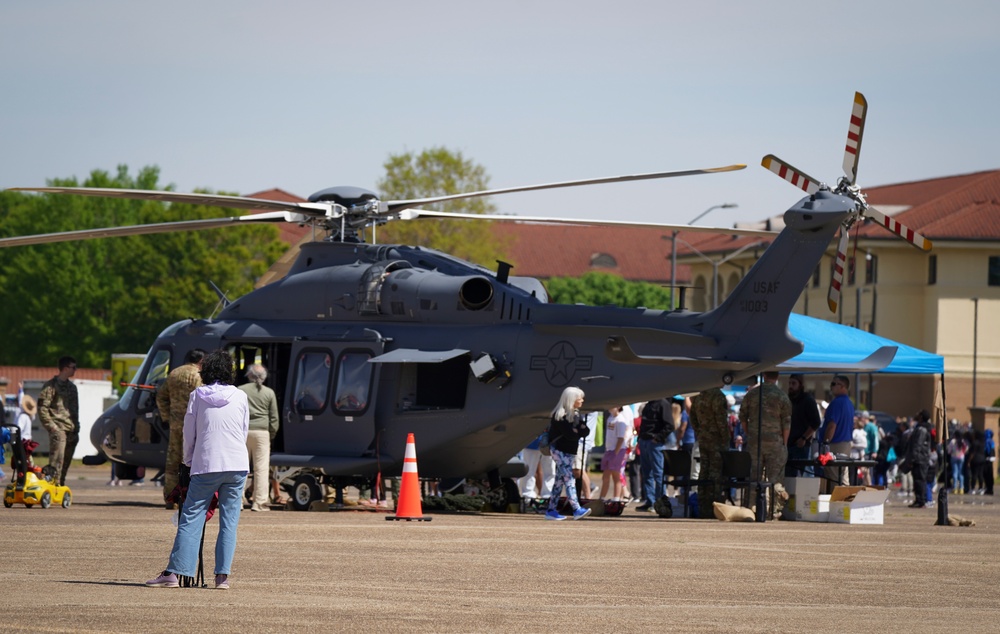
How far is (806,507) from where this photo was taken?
71.7 feet

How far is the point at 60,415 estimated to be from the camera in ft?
72.3

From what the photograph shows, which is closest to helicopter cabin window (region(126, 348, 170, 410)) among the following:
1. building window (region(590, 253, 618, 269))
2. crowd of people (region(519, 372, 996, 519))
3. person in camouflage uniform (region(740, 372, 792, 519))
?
crowd of people (region(519, 372, 996, 519))

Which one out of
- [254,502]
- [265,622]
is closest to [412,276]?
[254,502]

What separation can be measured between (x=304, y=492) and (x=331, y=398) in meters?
1.34

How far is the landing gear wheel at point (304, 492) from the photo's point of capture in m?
A: 21.7

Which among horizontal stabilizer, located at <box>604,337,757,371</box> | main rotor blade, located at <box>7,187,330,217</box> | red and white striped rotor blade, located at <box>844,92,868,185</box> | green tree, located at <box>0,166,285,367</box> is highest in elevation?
green tree, located at <box>0,166,285,367</box>

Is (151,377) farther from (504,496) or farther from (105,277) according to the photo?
(105,277)

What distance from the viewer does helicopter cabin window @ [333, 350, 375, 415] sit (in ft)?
71.4

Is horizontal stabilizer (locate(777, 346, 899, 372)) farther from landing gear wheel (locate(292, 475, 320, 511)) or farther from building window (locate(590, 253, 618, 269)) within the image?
building window (locate(590, 253, 618, 269))

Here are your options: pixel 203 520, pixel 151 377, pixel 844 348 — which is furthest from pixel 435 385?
pixel 203 520

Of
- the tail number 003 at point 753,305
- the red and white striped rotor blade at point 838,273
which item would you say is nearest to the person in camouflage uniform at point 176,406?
the tail number 003 at point 753,305

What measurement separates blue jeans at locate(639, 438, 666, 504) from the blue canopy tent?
2608 millimetres

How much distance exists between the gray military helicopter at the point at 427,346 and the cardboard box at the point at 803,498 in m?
1.82

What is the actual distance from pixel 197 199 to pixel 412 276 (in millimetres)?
3816
